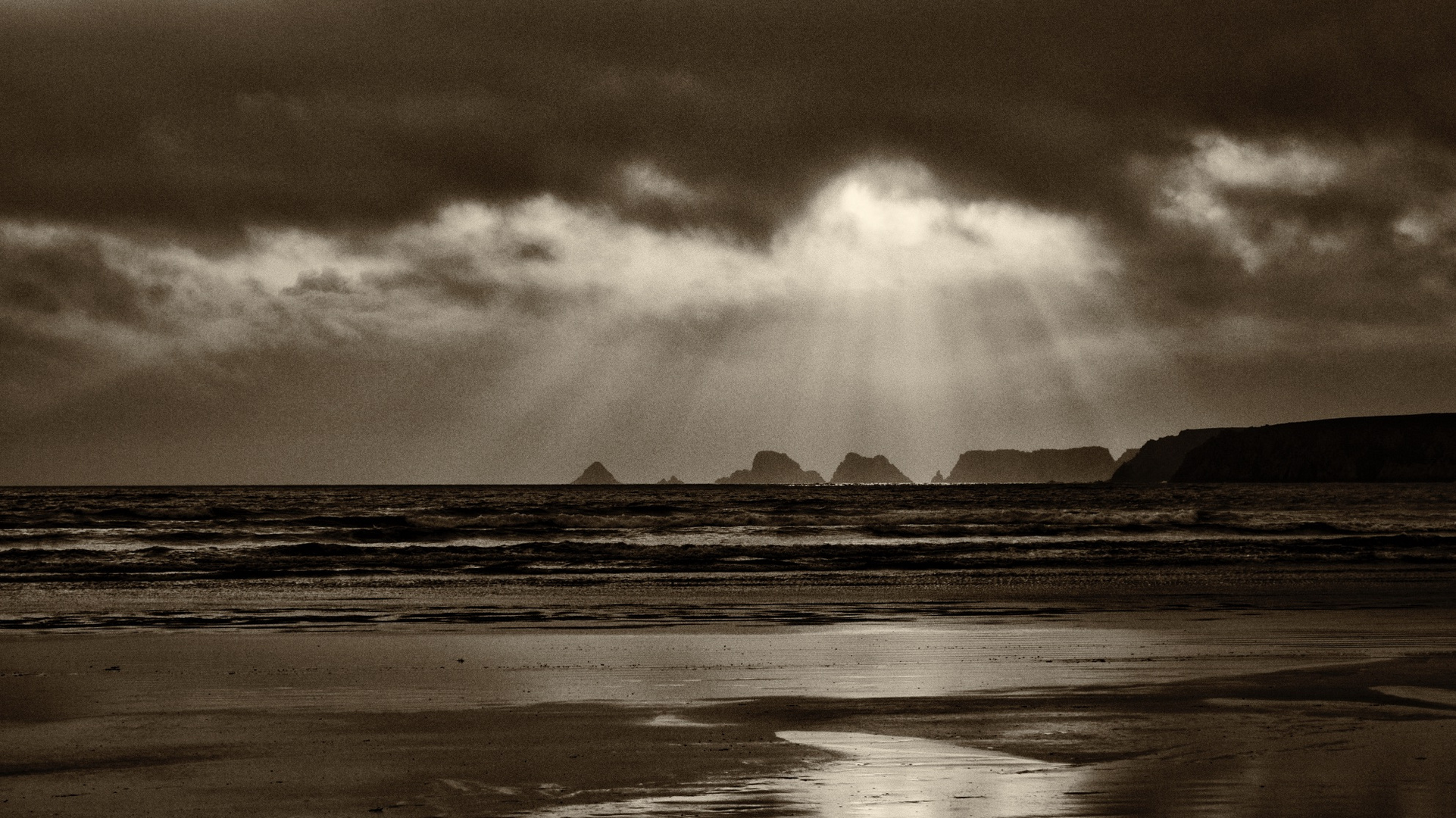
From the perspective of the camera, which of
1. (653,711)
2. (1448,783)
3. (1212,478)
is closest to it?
(1448,783)

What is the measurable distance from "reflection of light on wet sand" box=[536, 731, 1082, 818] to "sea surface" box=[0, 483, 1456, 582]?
23109mm

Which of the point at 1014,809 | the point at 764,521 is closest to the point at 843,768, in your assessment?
the point at 1014,809

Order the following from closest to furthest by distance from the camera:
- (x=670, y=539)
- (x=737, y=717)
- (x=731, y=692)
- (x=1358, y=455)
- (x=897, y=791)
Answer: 1. (x=897, y=791)
2. (x=737, y=717)
3. (x=731, y=692)
4. (x=670, y=539)
5. (x=1358, y=455)

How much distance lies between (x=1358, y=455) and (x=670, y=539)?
17464 centimetres

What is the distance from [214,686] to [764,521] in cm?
5287

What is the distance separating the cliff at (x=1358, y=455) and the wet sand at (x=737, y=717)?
190 m

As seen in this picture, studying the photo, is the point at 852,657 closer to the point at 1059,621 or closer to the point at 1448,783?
the point at 1059,621

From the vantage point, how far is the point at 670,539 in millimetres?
48719

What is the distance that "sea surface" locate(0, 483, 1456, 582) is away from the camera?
34656 millimetres

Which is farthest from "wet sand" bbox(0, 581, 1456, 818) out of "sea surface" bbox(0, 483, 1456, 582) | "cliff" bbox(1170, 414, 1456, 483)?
"cliff" bbox(1170, 414, 1456, 483)

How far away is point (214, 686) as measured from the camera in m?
12.9

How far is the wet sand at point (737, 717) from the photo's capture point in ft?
27.0

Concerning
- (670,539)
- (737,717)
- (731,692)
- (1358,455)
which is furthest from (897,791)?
(1358,455)

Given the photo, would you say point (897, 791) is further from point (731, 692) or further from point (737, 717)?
point (731, 692)
